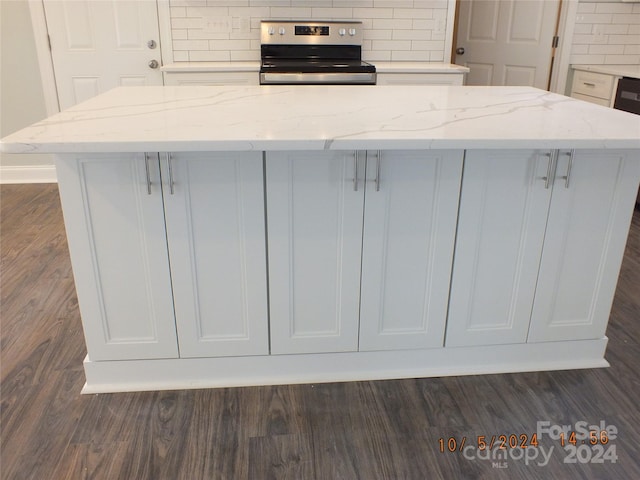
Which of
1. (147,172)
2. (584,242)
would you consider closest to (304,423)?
(147,172)

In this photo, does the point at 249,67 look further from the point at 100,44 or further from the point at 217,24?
the point at 100,44

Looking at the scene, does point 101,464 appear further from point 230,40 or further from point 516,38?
point 516,38

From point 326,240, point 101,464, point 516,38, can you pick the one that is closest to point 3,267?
point 101,464

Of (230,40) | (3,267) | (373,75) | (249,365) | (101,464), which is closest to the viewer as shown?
(101,464)

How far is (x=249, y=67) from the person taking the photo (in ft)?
12.0

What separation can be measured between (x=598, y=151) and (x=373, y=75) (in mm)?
2172

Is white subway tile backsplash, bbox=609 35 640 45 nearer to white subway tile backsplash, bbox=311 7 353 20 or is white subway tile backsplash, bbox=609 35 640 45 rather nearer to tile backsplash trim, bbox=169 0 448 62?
tile backsplash trim, bbox=169 0 448 62

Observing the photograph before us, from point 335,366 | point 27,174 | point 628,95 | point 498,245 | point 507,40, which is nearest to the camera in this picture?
point 498,245

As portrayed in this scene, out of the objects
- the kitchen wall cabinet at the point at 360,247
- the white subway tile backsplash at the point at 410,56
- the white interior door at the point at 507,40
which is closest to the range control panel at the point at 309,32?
the white subway tile backsplash at the point at 410,56

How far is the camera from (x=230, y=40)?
400 cm

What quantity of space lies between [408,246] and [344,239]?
22 centimetres

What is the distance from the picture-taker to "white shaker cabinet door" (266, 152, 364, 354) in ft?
5.55

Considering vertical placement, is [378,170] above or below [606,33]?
below

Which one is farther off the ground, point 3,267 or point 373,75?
point 373,75
